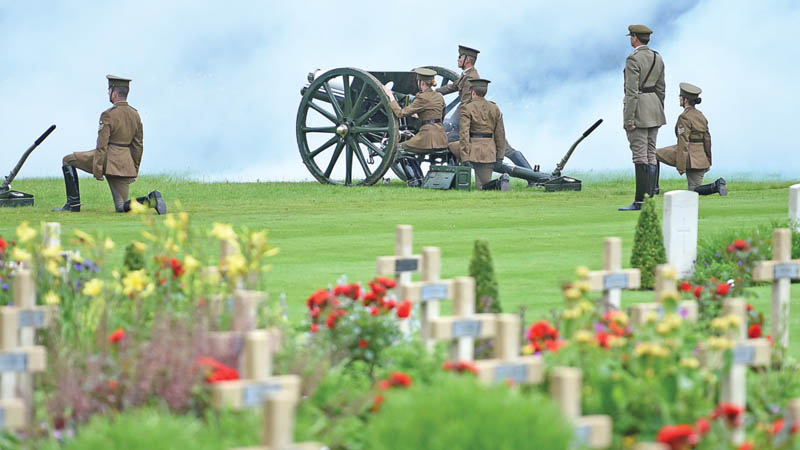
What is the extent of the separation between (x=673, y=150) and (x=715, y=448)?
15.3m

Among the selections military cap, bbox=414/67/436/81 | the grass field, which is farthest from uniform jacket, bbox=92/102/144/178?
military cap, bbox=414/67/436/81

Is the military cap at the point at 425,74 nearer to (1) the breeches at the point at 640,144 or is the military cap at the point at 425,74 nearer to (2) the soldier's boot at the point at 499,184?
(2) the soldier's boot at the point at 499,184

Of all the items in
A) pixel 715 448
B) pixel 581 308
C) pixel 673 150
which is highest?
pixel 673 150

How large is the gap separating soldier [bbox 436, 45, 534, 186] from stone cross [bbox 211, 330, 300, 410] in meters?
16.5

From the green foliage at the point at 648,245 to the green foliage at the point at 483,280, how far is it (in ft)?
10.3

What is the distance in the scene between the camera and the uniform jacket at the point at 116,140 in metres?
16.0

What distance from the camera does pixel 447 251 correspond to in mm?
11430

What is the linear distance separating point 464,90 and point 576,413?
Result: 1737 cm

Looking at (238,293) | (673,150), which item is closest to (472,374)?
(238,293)

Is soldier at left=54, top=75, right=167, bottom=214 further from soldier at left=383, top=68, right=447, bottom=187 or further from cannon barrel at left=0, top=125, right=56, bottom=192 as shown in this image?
soldier at left=383, top=68, right=447, bottom=187

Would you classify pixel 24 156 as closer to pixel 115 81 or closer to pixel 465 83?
pixel 115 81

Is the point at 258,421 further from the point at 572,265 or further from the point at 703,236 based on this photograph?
the point at 703,236

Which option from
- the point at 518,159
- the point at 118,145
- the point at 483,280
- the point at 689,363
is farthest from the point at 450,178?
the point at 689,363

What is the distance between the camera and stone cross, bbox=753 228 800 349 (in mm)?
6535
